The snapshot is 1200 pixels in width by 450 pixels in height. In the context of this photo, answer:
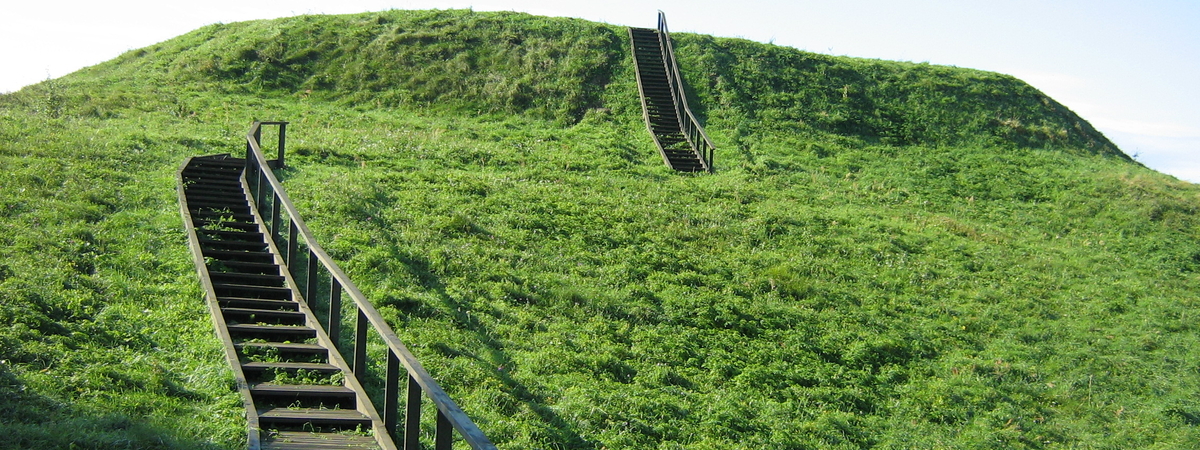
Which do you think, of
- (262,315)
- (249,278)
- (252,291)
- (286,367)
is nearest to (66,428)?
(286,367)

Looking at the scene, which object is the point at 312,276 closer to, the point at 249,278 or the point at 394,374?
the point at 249,278

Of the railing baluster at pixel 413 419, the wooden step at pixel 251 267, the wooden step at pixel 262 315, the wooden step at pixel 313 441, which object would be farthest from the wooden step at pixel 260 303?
the railing baluster at pixel 413 419

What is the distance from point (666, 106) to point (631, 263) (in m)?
16.0

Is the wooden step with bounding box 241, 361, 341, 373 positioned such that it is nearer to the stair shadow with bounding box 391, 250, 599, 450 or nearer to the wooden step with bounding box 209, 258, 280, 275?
the stair shadow with bounding box 391, 250, 599, 450

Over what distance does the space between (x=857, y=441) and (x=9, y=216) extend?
1166 cm

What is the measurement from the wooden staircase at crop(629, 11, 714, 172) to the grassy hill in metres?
0.76

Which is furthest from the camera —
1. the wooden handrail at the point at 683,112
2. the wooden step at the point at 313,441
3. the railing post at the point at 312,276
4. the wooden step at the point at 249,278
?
the wooden handrail at the point at 683,112

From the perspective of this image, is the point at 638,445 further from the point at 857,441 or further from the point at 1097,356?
the point at 1097,356

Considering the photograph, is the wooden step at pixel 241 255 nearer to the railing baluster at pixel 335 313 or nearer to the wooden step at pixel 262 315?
the wooden step at pixel 262 315

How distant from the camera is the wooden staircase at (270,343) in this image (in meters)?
7.28

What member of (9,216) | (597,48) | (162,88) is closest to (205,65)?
(162,88)

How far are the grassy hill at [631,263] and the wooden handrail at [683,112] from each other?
817mm

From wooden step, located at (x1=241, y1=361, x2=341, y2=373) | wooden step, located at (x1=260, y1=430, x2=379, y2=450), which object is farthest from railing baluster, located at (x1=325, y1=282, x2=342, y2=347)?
wooden step, located at (x1=260, y1=430, x2=379, y2=450)

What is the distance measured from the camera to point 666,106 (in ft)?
98.9
